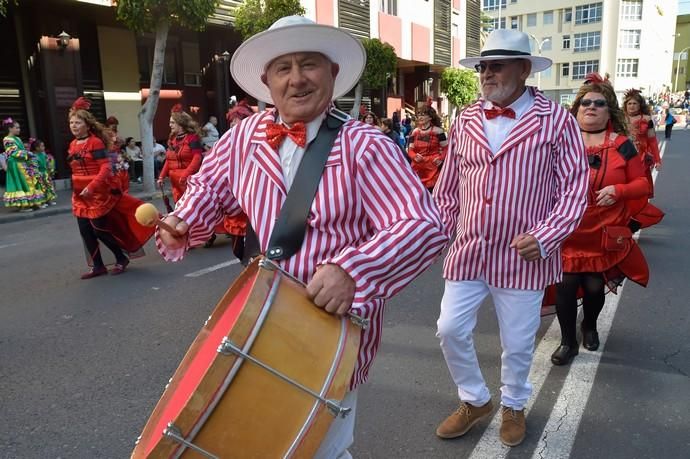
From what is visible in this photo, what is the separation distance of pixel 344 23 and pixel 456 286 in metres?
22.4

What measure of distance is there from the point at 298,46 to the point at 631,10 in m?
74.4

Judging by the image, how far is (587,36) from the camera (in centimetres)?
6506

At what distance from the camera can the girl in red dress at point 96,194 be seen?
6168mm

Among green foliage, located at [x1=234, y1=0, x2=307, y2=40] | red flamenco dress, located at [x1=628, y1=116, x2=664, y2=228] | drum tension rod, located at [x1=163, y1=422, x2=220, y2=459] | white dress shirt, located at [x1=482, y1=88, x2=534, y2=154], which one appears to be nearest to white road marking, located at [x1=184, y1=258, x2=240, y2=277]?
white dress shirt, located at [x1=482, y1=88, x2=534, y2=154]

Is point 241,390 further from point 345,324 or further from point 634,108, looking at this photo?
point 634,108

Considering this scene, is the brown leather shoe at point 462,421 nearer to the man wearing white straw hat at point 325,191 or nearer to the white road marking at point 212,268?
the man wearing white straw hat at point 325,191

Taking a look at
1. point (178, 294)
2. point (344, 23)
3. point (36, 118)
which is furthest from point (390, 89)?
point (178, 294)

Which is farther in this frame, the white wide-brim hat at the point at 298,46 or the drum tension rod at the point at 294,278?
the white wide-brim hat at the point at 298,46

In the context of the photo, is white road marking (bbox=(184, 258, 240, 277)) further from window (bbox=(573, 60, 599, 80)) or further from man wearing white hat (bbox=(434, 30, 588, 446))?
window (bbox=(573, 60, 599, 80))

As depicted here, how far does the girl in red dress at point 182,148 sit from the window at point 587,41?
6672 cm

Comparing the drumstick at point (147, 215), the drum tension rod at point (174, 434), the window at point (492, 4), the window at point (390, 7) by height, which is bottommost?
the drum tension rod at point (174, 434)

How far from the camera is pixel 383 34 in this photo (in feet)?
86.4

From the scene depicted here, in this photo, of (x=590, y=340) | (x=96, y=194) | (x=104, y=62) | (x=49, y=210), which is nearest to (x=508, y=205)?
(x=590, y=340)

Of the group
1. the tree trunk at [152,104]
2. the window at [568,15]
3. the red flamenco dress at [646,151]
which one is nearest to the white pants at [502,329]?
the red flamenco dress at [646,151]
